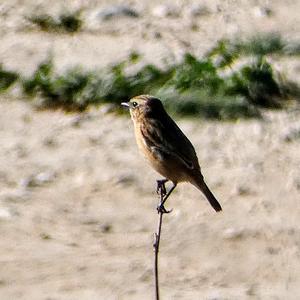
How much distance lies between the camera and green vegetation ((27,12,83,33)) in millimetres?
14156

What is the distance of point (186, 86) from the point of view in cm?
1288

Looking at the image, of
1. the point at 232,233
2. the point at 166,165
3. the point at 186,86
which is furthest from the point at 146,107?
the point at 186,86

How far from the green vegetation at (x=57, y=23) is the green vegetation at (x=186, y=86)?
0.95m

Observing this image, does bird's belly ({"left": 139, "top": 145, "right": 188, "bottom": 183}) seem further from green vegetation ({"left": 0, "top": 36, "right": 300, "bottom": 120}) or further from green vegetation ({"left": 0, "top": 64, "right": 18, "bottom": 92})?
green vegetation ({"left": 0, "top": 64, "right": 18, "bottom": 92})

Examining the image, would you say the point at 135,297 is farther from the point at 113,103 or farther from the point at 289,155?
the point at 113,103

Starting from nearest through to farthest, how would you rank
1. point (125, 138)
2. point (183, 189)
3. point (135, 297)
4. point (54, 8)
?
point (135, 297) < point (183, 189) < point (125, 138) < point (54, 8)

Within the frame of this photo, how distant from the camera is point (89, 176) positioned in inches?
452

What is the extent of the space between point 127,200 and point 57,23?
11.7 ft

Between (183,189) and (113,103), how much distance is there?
1.72 meters

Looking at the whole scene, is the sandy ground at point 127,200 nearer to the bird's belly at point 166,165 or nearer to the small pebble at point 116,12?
the small pebble at point 116,12

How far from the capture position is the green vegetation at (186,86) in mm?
12633

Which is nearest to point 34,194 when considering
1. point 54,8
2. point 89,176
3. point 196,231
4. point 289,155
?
point 89,176

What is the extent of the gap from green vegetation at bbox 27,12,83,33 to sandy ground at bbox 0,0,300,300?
5.2 inches

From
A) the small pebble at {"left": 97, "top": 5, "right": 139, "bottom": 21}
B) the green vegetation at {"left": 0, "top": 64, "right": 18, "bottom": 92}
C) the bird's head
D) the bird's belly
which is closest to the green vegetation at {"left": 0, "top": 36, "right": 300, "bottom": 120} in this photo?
the green vegetation at {"left": 0, "top": 64, "right": 18, "bottom": 92}
